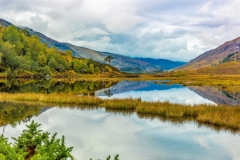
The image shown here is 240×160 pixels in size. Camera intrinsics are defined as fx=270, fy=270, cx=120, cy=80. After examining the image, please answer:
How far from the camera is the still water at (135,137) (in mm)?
20547

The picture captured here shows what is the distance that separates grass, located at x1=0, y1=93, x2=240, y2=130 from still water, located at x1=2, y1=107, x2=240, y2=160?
264 centimetres

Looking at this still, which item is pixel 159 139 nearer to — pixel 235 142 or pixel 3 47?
pixel 235 142

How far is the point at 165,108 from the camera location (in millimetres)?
37156

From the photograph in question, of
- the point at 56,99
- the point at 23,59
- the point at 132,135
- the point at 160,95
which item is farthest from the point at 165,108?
the point at 23,59

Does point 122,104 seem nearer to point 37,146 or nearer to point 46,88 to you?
point 37,146

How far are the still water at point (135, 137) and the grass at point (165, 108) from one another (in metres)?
2.64

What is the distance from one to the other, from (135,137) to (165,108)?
12607 mm

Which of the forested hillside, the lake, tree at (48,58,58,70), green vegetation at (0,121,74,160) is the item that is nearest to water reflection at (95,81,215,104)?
the lake

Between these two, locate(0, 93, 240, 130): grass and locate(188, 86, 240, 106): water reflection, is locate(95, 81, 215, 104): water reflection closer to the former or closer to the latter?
locate(188, 86, 240, 106): water reflection

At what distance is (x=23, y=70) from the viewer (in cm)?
14225

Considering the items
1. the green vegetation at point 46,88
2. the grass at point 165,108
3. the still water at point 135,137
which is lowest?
the still water at point 135,137

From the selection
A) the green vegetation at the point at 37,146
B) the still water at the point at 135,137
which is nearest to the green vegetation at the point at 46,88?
the still water at the point at 135,137

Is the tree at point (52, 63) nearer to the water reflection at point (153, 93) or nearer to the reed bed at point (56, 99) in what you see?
the water reflection at point (153, 93)

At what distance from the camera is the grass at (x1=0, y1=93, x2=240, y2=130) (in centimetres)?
3198
